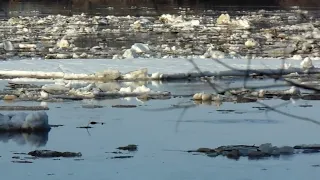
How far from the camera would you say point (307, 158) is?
7.46 m

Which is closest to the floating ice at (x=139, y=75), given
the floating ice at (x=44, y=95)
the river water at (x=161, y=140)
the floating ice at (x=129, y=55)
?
the river water at (x=161, y=140)

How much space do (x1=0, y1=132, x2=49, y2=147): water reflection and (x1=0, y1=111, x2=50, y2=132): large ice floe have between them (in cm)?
8

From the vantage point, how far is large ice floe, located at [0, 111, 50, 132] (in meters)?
8.52

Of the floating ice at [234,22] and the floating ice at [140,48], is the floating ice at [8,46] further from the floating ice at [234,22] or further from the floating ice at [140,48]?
the floating ice at [234,22]

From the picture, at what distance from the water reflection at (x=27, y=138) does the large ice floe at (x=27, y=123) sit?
83mm

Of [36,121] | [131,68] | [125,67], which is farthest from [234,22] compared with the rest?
[36,121]

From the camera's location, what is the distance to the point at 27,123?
855 cm

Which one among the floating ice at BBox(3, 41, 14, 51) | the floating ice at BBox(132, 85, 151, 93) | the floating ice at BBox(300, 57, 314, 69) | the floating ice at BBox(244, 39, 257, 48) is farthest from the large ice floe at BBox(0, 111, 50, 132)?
the floating ice at BBox(244, 39, 257, 48)

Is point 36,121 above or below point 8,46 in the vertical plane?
above

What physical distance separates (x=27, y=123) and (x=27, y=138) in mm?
304

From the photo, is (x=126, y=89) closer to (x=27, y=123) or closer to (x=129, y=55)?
(x=27, y=123)

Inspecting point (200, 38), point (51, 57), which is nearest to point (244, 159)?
point (51, 57)

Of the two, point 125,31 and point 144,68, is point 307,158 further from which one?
point 125,31

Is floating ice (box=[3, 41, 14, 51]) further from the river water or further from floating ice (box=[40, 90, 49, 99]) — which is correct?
the river water
